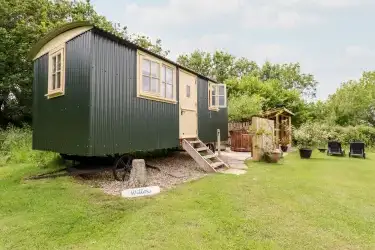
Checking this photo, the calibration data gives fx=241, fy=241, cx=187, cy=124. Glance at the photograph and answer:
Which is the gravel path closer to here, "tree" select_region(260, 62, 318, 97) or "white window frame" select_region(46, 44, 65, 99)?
"white window frame" select_region(46, 44, 65, 99)

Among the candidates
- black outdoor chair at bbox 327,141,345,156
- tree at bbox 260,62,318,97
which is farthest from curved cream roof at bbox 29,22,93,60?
tree at bbox 260,62,318,97

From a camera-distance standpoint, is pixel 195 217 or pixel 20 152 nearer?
pixel 195 217

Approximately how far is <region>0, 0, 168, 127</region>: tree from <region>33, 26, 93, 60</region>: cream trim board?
8446mm

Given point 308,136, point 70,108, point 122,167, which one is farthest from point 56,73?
point 308,136

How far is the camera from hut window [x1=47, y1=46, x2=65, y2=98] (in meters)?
5.67

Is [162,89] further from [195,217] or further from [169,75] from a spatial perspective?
[195,217]

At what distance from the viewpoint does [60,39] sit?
236 inches

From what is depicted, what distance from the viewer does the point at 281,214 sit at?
12.5ft

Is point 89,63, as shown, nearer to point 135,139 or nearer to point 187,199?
point 135,139

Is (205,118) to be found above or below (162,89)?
below

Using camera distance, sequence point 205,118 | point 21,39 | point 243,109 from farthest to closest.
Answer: point 243,109 < point 21,39 < point 205,118

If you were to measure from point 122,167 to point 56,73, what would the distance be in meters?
2.86

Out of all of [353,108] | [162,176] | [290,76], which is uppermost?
[290,76]

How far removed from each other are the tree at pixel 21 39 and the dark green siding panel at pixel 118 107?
10380 millimetres
